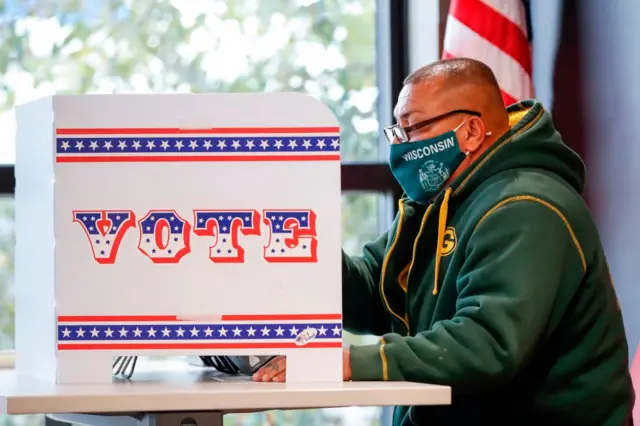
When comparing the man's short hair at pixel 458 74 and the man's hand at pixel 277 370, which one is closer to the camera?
the man's hand at pixel 277 370

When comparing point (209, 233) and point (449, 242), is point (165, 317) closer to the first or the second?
point (209, 233)

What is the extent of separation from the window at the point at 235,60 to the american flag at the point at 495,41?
0.40 metres

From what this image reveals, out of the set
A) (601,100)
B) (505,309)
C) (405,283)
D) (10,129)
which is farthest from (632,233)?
(10,129)

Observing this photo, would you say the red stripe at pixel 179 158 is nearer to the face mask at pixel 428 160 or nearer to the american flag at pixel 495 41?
the face mask at pixel 428 160

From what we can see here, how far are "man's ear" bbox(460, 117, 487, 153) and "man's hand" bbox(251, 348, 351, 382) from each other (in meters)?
0.63

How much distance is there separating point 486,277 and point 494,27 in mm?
1561

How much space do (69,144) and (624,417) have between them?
3.53ft

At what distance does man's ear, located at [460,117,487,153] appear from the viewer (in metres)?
2.05

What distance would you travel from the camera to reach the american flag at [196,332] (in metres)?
1.51

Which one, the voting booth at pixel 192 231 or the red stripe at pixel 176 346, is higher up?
the voting booth at pixel 192 231

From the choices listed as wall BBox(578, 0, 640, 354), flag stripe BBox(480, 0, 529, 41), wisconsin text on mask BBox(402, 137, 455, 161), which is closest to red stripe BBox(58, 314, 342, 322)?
wisconsin text on mask BBox(402, 137, 455, 161)

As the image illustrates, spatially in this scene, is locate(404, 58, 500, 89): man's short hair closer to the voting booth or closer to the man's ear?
the man's ear

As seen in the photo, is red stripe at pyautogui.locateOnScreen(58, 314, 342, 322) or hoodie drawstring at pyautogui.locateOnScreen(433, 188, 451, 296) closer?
red stripe at pyautogui.locateOnScreen(58, 314, 342, 322)

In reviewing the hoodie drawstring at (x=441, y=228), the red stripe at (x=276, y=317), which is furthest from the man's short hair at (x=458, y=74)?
the red stripe at (x=276, y=317)
